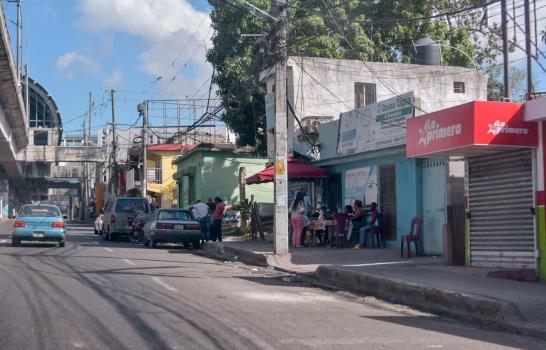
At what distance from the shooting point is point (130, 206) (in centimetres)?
→ 3095

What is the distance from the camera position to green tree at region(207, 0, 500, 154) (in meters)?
31.1

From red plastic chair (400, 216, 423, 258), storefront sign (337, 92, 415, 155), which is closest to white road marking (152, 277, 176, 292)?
red plastic chair (400, 216, 423, 258)

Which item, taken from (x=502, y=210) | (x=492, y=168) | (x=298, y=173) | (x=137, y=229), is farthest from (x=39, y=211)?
(x=502, y=210)

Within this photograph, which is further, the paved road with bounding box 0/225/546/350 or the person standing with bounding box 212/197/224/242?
the person standing with bounding box 212/197/224/242

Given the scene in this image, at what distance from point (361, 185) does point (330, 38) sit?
1351 centimetres

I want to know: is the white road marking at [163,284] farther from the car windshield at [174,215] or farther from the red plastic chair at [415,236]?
the car windshield at [174,215]

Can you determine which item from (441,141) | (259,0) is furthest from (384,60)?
(441,141)

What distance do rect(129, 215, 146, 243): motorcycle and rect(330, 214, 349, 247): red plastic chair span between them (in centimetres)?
1078

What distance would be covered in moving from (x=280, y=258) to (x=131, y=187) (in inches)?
1594

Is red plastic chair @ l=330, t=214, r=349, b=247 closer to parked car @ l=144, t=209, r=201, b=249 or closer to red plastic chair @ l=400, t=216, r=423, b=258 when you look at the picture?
red plastic chair @ l=400, t=216, r=423, b=258

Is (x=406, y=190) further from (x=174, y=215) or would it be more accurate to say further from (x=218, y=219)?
(x=174, y=215)

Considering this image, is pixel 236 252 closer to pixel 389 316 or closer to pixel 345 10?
pixel 389 316

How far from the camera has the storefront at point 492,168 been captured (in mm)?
13695

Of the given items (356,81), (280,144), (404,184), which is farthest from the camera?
(356,81)
